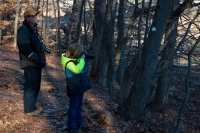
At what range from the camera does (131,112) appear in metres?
7.71

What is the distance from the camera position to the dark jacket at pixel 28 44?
17.3 ft

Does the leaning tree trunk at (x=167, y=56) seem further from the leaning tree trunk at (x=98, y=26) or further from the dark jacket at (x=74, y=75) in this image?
the leaning tree trunk at (x=98, y=26)

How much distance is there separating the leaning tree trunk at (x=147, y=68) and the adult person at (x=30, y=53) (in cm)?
285

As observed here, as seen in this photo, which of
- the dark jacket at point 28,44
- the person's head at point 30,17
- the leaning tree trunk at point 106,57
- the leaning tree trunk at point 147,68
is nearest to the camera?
the dark jacket at point 28,44

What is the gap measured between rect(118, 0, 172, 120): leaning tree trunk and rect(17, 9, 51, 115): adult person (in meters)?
2.85

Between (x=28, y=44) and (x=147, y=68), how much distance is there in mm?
3409

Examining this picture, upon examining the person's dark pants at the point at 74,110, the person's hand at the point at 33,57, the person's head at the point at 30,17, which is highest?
the person's head at the point at 30,17

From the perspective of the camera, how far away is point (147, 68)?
743cm

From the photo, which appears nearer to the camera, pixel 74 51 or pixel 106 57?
pixel 74 51

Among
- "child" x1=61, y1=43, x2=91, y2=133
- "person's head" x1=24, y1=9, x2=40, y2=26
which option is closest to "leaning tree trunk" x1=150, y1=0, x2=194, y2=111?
"child" x1=61, y1=43, x2=91, y2=133

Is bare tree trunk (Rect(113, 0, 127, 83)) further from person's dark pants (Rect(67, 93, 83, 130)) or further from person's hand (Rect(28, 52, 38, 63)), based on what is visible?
person's hand (Rect(28, 52, 38, 63))

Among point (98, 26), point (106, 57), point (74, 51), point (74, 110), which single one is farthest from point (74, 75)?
point (98, 26)

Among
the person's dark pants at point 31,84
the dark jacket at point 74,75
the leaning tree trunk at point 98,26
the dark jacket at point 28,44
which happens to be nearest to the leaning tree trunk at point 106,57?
the leaning tree trunk at point 98,26

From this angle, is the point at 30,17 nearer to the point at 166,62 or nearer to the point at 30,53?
the point at 30,53
